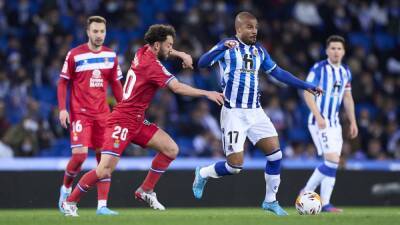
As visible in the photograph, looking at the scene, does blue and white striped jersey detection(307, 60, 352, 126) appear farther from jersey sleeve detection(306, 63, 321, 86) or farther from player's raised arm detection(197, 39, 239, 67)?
player's raised arm detection(197, 39, 239, 67)

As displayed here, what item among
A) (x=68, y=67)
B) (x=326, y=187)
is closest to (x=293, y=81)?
(x=326, y=187)

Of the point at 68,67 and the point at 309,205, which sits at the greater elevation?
the point at 68,67

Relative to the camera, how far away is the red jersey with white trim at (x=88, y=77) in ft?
39.9

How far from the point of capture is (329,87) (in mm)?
13672

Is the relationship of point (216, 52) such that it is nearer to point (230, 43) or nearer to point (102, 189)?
point (230, 43)

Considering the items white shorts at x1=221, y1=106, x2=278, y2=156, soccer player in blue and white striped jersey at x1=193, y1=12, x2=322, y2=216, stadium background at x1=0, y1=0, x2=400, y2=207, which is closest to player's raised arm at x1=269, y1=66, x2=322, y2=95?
soccer player in blue and white striped jersey at x1=193, y1=12, x2=322, y2=216

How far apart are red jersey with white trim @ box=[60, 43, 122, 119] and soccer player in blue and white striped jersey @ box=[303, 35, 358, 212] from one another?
10.00 ft

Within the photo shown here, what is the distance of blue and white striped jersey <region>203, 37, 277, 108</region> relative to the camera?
A: 11.4m

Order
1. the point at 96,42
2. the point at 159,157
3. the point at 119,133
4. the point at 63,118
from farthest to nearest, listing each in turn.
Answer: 1. the point at 96,42
2. the point at 159,157
3. the point at 63,118
4. the point at 119,133

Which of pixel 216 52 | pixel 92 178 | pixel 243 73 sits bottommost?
pixel 92 178

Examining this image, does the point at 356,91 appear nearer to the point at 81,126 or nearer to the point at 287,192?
the point at 287,192

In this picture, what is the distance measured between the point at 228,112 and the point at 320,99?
2.59 metres

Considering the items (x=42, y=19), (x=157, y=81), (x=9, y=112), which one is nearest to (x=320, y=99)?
(x=157, y=81)

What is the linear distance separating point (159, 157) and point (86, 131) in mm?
1053
